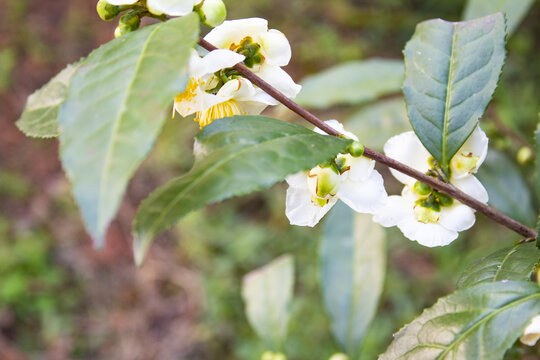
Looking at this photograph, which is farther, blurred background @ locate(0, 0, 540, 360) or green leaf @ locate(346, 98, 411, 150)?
blurred background @ locate(0, 0, 540, 360)

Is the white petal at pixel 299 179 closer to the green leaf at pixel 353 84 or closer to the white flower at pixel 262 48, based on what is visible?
the white flower at pixel 262 48

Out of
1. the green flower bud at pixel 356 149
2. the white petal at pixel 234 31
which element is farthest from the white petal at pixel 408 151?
the white petal at pixel 234 31

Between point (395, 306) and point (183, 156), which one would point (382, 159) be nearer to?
point (395, 306)

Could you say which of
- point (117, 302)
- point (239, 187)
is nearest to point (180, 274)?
point (117, 302)

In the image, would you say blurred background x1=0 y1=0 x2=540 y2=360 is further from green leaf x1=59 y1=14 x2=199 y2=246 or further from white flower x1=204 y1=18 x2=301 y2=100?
green leaf x1=59 y1=14 x2=199 y2=246

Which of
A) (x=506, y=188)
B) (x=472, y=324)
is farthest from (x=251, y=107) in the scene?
(x=506, y=188)

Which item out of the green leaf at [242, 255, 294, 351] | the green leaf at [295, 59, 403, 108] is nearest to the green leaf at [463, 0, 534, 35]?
the green leaf at [295, 59, 403, 108]
